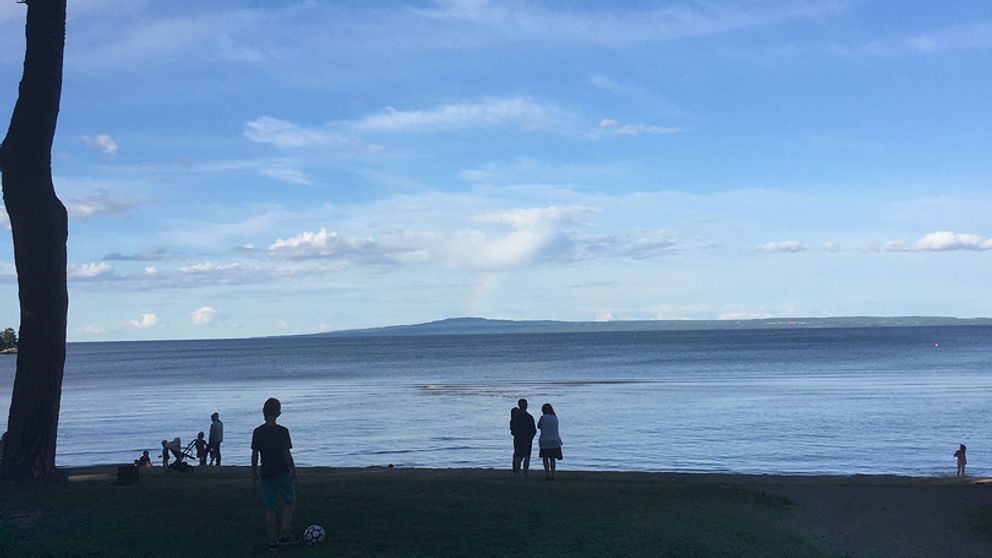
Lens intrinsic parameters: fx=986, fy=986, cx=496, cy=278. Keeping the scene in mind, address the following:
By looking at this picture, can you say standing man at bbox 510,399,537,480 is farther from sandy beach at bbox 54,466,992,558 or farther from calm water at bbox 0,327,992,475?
calm water at bbox 0,327,992,475

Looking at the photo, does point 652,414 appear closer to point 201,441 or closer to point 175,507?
point 201,441

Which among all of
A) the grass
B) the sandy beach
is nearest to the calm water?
the sandy beach

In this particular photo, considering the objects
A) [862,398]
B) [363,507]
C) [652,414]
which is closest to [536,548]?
[363,507]

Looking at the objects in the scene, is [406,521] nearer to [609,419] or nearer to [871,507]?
[871,507]

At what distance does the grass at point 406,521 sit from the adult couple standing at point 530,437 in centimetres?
222

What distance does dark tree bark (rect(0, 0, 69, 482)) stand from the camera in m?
15.1

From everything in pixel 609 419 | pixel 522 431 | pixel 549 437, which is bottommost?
pixel 609 419

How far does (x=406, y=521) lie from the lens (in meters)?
12.9

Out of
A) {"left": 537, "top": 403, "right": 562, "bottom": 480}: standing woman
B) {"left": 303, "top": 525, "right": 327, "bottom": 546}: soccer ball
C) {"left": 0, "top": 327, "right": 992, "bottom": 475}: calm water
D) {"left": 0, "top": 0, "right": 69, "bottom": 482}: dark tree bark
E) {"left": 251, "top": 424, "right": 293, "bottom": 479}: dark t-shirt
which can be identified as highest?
{"left": 0, "top": 0, "right": 69, "bottom": 482}: dark tree bark

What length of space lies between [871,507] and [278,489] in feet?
35.3

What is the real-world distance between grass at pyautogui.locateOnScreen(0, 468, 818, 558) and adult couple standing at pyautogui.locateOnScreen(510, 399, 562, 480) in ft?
7.29

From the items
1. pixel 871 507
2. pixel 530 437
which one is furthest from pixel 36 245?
pixel 871 507

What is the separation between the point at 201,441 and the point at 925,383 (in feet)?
180

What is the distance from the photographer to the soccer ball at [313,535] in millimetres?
11445
